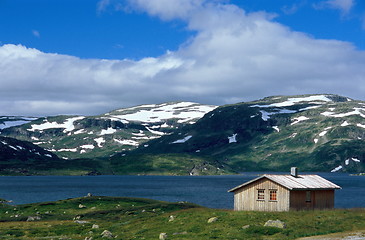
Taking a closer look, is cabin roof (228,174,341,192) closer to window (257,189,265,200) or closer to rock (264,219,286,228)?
window (257,189,265,200)

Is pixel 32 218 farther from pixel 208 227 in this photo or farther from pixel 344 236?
pixel 344 236

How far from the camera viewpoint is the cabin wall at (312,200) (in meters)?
70.9

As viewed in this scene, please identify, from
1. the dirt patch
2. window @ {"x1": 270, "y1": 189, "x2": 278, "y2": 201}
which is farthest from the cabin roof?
the dirt patch

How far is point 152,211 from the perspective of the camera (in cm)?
9494

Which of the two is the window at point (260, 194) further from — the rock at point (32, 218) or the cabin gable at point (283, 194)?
the rock at point (32, 218)

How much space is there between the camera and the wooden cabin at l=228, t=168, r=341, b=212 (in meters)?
70.8

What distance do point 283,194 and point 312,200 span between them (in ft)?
16.6

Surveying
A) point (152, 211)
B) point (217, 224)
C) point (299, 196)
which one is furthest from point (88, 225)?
point (299, 196)

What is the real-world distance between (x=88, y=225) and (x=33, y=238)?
48.2 feet

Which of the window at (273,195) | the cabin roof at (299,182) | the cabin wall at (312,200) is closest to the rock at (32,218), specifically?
the cabin roof at (299,182)

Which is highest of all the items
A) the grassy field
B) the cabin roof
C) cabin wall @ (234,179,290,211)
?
the cabin roof

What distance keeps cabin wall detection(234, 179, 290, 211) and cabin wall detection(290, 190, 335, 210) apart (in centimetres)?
121

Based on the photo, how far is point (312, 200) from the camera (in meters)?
72.9

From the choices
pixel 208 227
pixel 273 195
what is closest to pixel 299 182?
pixel 273 195
